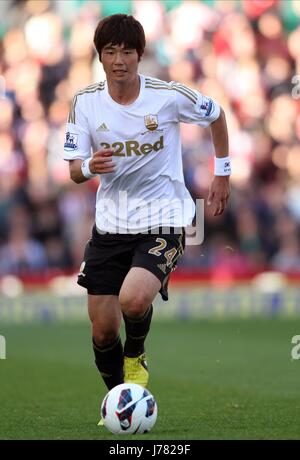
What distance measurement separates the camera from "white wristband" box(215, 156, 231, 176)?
795 centimetres

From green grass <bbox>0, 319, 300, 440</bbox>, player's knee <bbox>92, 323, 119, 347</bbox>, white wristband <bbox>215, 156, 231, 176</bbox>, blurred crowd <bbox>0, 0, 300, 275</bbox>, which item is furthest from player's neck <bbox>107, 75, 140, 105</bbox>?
blurred crowd <bbox>0, 0, 300, 275</bbox>

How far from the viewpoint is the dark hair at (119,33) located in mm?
7430

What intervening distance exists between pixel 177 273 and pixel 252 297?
1169 mm

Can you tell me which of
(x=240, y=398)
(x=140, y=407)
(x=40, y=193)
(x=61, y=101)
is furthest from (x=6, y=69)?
(x=140, y=407)

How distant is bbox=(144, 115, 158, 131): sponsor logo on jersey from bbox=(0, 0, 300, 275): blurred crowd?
32.6 ft

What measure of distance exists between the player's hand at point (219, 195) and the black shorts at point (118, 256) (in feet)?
0.89

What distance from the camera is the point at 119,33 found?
7434 millimetres

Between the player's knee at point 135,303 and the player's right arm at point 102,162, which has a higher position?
the player's right arm at point 102,162

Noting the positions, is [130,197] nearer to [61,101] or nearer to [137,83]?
[137,83]

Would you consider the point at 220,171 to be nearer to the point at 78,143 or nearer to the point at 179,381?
A: the point at 78,143

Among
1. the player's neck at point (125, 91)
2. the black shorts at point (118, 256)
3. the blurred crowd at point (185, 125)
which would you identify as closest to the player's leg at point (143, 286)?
the black shorts at point (118, 256)

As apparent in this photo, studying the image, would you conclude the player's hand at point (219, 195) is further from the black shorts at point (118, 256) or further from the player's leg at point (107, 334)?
the player's leg at point (107, 334)

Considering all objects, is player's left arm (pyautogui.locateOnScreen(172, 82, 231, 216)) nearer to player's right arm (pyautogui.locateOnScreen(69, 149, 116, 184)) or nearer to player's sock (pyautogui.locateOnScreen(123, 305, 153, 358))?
player's right arm (pyautogui.locateOnScreen(69, 149, 116, 184))

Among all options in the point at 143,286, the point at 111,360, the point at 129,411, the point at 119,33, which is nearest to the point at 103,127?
the point at 119,33
